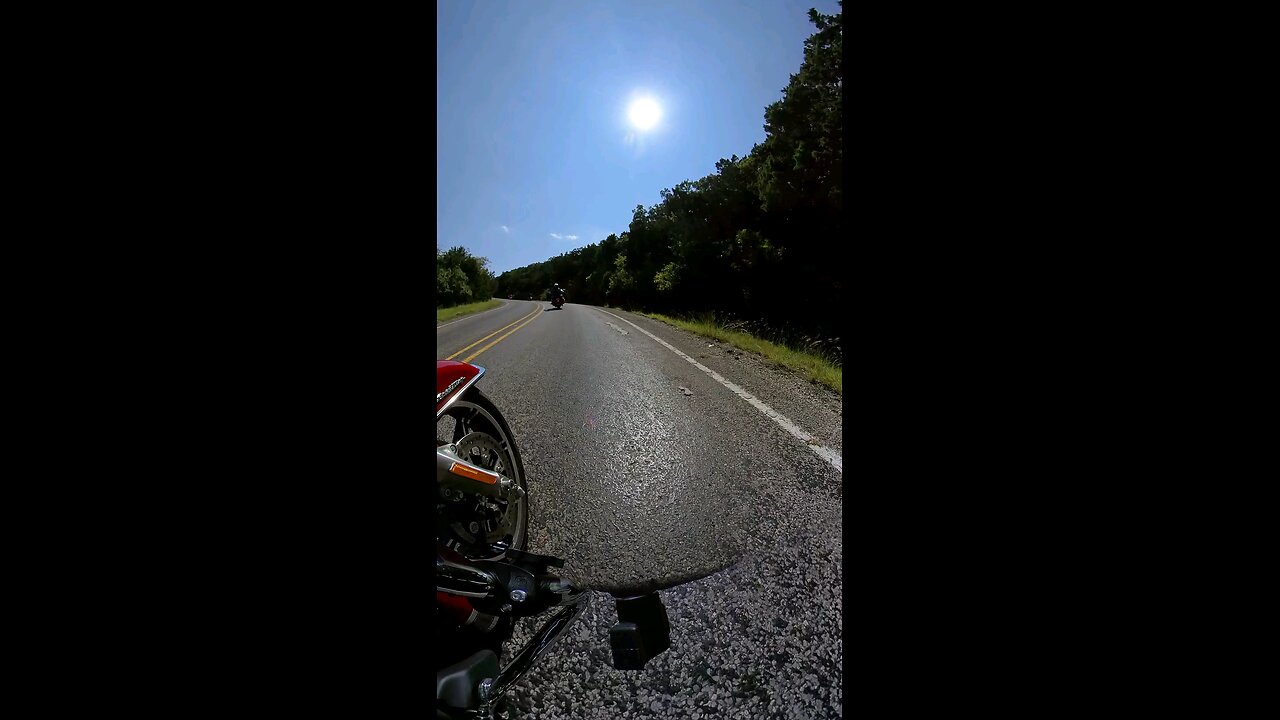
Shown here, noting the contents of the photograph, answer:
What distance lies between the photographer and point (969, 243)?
1.00 m

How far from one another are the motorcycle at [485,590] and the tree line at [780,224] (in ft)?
26.1

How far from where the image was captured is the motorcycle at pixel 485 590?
4.45 feet

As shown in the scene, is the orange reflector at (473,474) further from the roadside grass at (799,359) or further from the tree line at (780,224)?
the tree line at (780,224)

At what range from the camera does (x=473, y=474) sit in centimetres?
173

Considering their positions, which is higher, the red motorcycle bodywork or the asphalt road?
the red motorcycle bodywork

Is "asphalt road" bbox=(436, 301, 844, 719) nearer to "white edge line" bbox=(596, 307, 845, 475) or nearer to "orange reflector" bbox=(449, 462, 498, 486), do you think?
"white edge line" bbox=(596, 307, 845, 475)

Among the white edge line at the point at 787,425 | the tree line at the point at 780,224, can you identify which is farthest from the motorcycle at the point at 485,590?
the tree line at the point at 780,224

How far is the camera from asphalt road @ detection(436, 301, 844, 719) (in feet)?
4.77

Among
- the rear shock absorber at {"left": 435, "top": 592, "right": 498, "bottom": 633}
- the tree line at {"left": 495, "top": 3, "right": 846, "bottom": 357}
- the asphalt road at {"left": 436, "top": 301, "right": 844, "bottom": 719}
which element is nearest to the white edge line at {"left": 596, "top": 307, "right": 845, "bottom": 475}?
the asphalt road at {"left": 436, "top": 301, "right": 844, "bottom": 719}

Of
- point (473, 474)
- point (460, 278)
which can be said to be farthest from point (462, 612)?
point (460, 278)

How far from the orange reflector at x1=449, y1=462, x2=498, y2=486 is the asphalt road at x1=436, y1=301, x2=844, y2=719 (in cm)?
51
